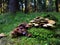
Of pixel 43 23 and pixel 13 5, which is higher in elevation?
pixel 13 5

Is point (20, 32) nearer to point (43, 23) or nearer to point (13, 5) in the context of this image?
point (43, 23)

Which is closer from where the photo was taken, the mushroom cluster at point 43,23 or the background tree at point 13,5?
the mushroom cluster at point 43,23

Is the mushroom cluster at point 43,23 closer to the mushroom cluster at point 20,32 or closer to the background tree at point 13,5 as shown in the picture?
the mushroom cluster at point 20,32

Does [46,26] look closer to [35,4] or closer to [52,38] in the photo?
[52,38]

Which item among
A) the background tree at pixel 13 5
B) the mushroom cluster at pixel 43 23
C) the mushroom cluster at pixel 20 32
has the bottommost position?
the mushroom cluster at pixel 20 32

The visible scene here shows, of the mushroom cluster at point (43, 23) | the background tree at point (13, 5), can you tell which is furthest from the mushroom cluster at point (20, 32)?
the background tree at point (13, 5)

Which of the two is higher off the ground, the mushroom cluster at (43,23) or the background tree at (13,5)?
the background tree at (13,5)

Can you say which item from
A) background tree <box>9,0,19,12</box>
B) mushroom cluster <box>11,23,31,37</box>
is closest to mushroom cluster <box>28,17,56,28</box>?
mushroom cluster <box>11,23,31,37</box>

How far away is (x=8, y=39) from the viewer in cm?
580

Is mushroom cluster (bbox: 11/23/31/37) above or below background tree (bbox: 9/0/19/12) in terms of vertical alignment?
below

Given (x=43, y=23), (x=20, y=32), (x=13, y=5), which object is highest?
(x=13, y=5)

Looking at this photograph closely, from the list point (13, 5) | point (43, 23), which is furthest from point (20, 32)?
point (13, 5)

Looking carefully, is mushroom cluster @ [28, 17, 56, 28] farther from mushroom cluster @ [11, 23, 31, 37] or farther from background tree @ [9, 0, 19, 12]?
background tree @ [9, 0, 19, 12]

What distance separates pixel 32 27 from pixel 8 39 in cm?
85
